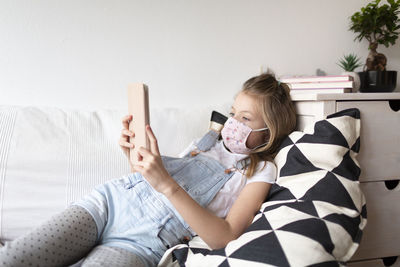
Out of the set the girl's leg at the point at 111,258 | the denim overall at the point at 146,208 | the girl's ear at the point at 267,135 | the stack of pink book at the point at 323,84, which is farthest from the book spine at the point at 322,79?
the girl's leg at the point at 111,258

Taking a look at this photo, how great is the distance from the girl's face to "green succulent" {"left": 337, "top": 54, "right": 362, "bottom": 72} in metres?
0.71

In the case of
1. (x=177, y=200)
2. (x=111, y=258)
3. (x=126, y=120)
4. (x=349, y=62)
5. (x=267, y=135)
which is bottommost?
(x=111, y=258)

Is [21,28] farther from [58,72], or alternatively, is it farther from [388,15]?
[388,15]

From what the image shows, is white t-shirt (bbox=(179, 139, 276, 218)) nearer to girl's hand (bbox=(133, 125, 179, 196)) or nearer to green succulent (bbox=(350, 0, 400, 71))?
girl's hand (bbox=(133, 125, 179, 196))

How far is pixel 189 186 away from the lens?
3.19 feet

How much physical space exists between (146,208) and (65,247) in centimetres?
24

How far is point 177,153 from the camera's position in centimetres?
116

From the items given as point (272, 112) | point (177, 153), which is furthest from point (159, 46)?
point (272, 112)

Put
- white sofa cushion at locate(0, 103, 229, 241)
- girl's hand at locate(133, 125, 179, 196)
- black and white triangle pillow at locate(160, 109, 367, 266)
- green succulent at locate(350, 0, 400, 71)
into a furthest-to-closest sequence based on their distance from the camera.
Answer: green succulent at locate(350, 0, 400, 71)
white sofa cushion at locate(0, 103, 229, 241)
girl's hand at locate(133, 125, 179, 196)
black and white triangle pillow at locate(160, 109, 367, 266)

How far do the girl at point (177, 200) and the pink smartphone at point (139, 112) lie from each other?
0.02m

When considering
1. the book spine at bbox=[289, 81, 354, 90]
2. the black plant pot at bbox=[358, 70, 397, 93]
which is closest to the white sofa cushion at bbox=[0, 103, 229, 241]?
the book spine at bbox=[289, 81, 354, 90]

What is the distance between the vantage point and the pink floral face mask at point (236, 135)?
100cm

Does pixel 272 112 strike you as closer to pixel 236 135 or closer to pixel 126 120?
pixel 236 135

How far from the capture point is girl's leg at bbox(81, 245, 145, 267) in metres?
0.74
